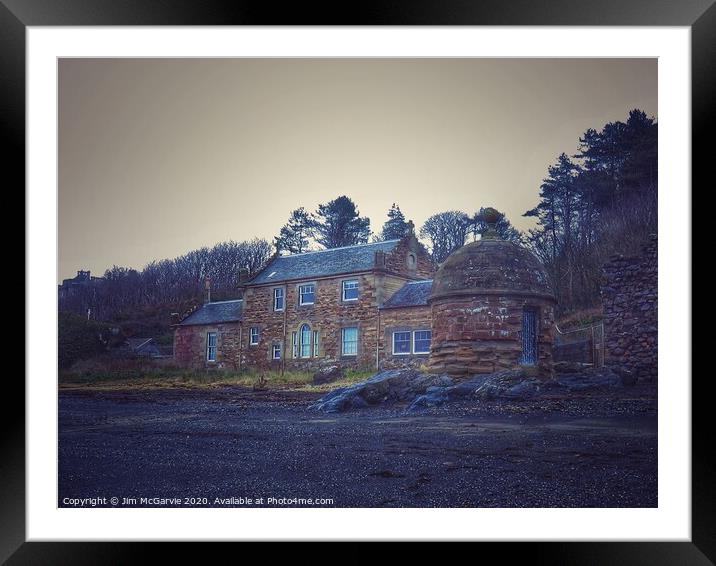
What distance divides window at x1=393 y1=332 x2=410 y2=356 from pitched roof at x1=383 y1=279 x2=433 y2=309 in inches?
18.9

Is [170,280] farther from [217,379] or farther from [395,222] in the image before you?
[395,222]

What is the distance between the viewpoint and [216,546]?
25.3ft

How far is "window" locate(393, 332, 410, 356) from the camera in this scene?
9.91 metres

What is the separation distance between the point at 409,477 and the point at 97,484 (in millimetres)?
3974

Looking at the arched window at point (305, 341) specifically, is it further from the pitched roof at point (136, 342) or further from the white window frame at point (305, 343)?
the pitched roof at point (136, 342)

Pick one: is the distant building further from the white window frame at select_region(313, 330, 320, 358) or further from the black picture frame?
the white window frame at select_region(313, 330, 320, 358)

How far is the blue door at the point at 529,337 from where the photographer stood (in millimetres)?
9602

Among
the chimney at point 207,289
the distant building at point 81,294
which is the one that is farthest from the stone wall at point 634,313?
the distant building at point 81,294

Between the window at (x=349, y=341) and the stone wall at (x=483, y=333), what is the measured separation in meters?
1.19

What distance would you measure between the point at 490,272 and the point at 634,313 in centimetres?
208

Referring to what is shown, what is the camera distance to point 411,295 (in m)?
10.3
